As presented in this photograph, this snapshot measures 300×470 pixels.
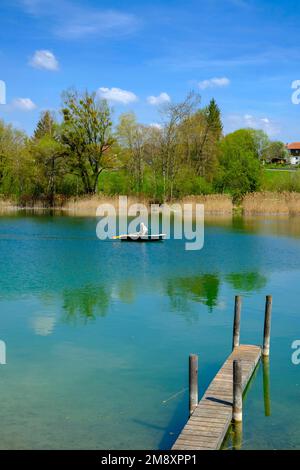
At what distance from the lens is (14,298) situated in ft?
69.7

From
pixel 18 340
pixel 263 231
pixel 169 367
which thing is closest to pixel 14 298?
pixel 18 340

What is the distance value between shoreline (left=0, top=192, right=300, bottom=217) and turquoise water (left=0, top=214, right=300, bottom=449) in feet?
81.0

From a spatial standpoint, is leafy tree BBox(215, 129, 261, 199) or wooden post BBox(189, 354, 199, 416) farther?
leafy tree BBox(215, 129, 261, 199)

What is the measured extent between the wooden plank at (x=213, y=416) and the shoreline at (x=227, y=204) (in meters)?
46.0

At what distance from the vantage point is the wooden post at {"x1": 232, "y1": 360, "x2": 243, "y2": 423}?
10820 millimetres

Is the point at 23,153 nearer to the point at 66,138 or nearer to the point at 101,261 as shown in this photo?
the point at 66,138

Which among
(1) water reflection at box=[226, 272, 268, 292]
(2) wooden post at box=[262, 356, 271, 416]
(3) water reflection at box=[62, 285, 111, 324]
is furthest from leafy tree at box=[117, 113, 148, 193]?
(2) wooden post at box=[262, 356, 271, 416]

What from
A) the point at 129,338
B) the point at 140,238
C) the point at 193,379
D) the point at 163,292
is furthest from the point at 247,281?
the point at 193,379

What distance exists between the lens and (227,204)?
5969cm

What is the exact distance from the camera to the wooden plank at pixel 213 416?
9781 millimetres

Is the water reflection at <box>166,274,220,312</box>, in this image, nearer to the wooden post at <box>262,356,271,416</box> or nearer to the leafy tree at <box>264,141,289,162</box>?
the wooden post at <box>262,356,271,416</box>

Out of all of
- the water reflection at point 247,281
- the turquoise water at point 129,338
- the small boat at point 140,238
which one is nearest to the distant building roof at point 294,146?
the small boat at point 140,238

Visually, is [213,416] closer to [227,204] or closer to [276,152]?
[227,204]

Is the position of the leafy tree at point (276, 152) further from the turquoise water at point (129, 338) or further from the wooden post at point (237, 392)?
the wooden post at point (237, 392)
